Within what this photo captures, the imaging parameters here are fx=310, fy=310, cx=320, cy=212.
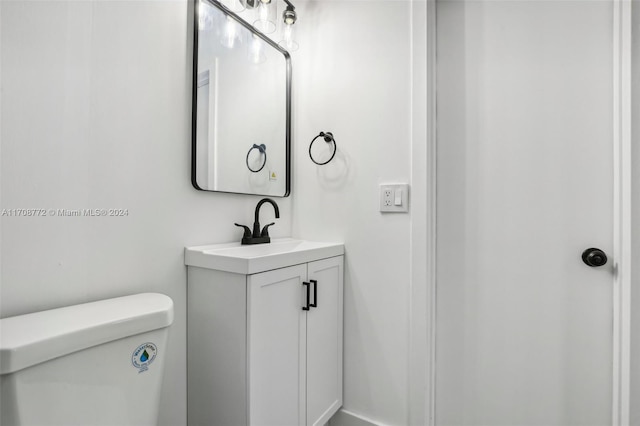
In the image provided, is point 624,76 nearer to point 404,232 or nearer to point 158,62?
point 404,232

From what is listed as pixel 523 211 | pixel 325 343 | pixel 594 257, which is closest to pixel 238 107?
pixel 325 343

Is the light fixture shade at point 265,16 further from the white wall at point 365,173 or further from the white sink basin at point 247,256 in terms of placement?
the white sink basin at point 247,256

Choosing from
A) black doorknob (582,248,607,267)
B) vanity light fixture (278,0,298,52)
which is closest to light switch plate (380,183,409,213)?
black doorknob (582,248,607,267)

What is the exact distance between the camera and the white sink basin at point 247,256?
95 centimetres

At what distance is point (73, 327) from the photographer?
2.23 feet

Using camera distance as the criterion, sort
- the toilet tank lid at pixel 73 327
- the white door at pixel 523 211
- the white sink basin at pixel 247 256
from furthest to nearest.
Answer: the white door at pixel 523 211 → the white sink basin at pixel 247 256 → the toilet tank lid at pixel 73 327

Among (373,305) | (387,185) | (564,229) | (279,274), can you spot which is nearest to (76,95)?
(279,274)

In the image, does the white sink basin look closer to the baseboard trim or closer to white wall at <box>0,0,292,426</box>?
white wall at <box>0,0,292,426</box>

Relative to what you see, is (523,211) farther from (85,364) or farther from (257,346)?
(85,364)

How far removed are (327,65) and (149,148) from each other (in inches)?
35.3

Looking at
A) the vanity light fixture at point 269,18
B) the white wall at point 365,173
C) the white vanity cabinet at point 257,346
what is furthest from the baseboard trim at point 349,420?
the vanity light fixture at point 269,18

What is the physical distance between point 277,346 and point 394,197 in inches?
28.5

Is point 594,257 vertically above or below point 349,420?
above

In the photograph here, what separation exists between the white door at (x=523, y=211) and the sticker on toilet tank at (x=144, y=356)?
3.47ft
